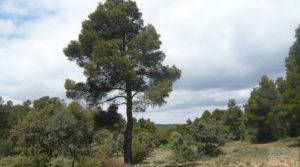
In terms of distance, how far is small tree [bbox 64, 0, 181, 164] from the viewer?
24484mm

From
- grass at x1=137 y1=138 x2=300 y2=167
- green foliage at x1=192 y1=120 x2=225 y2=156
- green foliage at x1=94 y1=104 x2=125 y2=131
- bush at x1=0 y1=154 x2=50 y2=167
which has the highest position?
green foliage at x1=94 y1=104 x2=125 y2=131

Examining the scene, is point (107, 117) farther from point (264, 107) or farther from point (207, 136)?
point (264, 107)

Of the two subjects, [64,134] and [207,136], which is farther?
[207,136]

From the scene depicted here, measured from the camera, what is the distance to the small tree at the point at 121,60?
80.3 feet

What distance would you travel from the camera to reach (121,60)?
24.0 metres

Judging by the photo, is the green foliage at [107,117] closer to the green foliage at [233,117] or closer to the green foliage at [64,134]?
the green foliage at [64,134]

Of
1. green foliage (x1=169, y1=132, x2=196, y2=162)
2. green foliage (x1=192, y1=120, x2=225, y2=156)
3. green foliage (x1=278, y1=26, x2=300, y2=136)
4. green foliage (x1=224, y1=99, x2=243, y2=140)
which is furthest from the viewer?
green foliage (x1=224, y1=99, x2=243, y2=140)

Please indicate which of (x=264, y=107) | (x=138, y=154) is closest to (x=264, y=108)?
(x=264, y=107)

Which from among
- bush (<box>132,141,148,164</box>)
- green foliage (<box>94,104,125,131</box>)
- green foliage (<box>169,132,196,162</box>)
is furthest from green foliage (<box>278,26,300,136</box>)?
green foliage (<box>94,104,125,131</box>)

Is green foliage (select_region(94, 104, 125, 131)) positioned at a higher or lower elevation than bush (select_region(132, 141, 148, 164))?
higher

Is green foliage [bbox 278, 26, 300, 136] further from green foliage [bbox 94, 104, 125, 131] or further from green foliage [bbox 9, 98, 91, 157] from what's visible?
green foliage [bbox 9, 98, 91, 157]

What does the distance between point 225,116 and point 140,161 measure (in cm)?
6717

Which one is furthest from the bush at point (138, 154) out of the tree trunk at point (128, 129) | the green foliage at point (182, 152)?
the tree trunk at point (128, 129)

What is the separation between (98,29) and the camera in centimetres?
2673
